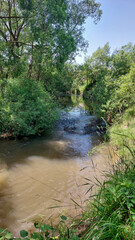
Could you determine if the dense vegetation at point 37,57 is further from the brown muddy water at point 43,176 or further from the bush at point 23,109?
the brown muddy water at point 43,176

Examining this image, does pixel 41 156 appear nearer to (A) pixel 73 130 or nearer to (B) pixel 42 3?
(A) pixel 73 130

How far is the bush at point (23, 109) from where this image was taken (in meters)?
6.76

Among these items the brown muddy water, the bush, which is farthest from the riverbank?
the bush

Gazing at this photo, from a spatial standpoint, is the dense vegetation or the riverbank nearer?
the riverbank

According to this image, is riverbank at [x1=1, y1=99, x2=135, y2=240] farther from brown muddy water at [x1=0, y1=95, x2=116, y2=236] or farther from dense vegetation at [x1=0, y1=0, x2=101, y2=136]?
dense vegetation at [x1=0, y1=0, x2=101, y2=136]

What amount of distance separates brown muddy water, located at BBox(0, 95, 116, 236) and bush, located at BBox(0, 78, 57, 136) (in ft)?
2.50

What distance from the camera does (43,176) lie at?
4367 millimetres

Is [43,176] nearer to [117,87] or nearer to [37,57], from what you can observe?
[37,57]

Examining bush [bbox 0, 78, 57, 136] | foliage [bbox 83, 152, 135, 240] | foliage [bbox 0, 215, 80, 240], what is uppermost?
bush [bbox 0, 78, 57, 136]

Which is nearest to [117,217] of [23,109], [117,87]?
[23,109]

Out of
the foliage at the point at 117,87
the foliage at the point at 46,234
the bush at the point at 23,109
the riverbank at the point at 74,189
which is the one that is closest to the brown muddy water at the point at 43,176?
the riverbank at the point at 74,189

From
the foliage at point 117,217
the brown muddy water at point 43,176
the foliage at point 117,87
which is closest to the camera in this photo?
Result: the foliage at point 117,217

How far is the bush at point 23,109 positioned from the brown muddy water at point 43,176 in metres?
0.76

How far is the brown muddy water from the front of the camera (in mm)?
2928
